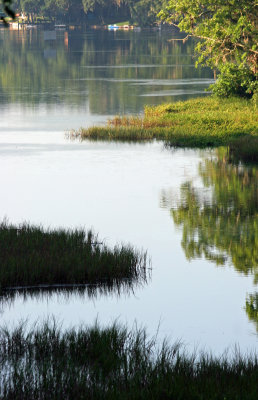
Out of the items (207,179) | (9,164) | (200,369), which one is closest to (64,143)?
(9,164)

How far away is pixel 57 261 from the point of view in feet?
51.0

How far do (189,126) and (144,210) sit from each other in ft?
44.6

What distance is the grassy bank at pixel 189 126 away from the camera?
3522cm

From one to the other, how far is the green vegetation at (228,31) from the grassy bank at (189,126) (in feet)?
6.85

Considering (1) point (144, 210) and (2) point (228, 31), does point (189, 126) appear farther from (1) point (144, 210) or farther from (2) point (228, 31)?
(1) point (144, 210)

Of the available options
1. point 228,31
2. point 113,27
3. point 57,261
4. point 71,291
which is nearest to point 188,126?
point 228,31

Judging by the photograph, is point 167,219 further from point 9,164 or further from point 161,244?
point 9,164

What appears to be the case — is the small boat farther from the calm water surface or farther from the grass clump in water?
the grass clump in water

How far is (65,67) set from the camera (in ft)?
287

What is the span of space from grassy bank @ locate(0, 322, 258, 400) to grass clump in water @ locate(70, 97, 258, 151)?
73.8ft

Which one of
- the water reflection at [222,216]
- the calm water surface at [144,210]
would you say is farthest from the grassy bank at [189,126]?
the water reflection at [222,216]

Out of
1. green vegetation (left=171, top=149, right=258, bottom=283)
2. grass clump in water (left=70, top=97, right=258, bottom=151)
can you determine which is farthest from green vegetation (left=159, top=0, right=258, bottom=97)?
green vegetation (left=171, top=149, right=258, bottom=283)

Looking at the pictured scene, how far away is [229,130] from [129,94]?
79.8ft

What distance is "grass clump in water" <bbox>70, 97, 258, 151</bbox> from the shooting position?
3531 centimetres
